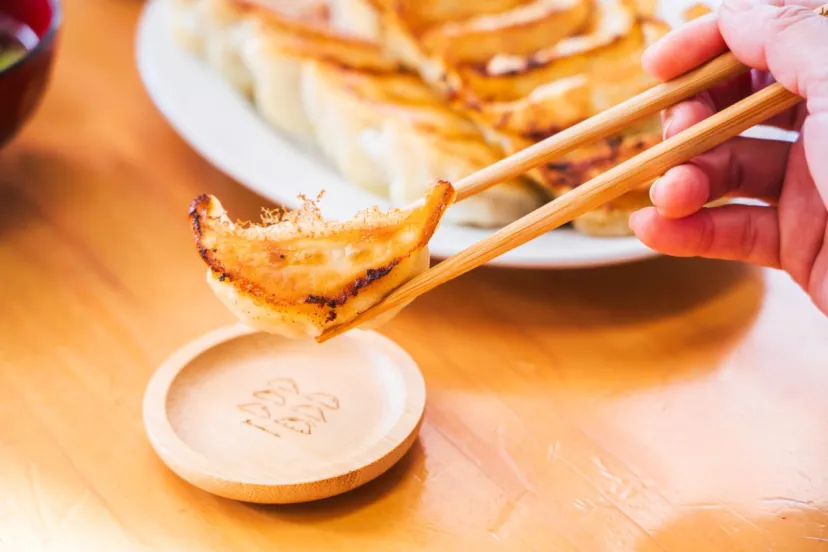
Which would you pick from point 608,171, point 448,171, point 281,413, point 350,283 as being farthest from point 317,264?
point 448,171

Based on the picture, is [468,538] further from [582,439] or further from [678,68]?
[678,68]

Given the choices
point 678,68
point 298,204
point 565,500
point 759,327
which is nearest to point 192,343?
point 298,204

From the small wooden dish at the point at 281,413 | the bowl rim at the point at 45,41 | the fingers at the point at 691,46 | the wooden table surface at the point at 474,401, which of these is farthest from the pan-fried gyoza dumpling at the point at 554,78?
the bowl rim at the point at 45,41

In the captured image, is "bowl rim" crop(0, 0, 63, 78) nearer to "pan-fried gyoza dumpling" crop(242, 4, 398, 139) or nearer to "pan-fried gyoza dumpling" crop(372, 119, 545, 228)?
"pan-fried gyoza dumpling" crop(242, 4, 398, 139)

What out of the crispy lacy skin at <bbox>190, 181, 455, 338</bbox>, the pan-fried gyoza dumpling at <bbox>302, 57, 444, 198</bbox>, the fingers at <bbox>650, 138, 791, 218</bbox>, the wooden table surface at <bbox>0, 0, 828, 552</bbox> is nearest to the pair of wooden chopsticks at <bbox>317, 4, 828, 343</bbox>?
the crispy lacy skin at <bbox>190, 181, 455, 338</bbox>

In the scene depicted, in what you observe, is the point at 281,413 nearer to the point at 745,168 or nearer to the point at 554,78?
the point at 745,168
